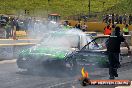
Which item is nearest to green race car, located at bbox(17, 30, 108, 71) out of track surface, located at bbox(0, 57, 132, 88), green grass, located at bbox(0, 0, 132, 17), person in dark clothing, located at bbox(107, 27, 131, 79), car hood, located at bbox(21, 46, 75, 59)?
car hood, located at bbox(21, 46, 75, 59)

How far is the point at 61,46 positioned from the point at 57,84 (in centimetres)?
337

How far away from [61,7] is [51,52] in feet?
179

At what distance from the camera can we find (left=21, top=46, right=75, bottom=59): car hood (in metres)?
14.3

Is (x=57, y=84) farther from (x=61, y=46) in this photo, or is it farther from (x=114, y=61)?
(x=61, y=46)

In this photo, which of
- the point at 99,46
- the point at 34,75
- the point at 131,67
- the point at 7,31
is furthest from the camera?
the point at 7,31

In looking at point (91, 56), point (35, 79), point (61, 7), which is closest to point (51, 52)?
point (91, 56)

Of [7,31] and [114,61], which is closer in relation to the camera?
[114,61]

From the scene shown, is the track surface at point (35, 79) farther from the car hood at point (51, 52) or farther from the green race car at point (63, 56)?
the car hood at point (51, 52)

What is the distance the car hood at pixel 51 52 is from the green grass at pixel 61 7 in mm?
42501

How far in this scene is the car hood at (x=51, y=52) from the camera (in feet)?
47.0

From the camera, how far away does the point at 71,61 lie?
14.4 metres

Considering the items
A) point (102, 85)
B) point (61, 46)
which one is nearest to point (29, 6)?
point (61, 46)

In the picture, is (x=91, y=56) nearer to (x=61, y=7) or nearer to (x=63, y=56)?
(x=63, y=56)

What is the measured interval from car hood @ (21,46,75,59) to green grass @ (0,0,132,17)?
139ft
